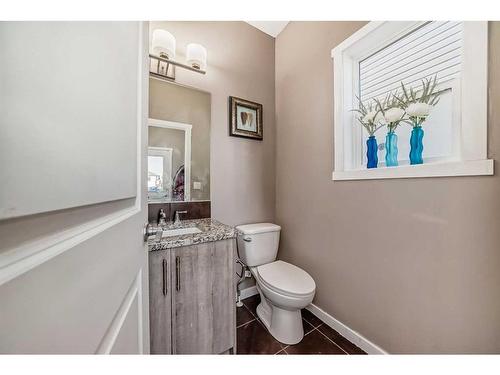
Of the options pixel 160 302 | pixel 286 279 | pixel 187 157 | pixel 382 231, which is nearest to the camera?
pixel 160 302

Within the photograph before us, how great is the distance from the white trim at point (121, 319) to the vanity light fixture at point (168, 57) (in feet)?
4.60

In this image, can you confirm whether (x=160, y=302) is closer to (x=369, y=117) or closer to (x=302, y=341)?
(x=302, y=341)

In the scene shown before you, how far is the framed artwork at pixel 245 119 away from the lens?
1701 millimetres

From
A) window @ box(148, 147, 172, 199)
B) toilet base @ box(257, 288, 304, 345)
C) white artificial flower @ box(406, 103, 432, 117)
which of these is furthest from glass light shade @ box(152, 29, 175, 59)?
toilet base @ box(257, 288, 304, 345)

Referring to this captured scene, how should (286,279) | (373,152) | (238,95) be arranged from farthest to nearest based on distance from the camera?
(238,95), (286,279), (373,152)

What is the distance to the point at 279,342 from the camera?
130 cm

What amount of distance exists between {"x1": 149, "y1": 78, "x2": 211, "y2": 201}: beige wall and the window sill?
1.09 meters

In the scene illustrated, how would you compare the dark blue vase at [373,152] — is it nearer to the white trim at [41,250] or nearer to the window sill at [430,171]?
the window sill at [430,171]

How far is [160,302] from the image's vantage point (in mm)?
926

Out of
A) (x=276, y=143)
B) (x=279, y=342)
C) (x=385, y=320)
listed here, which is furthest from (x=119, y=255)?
(x=276, y=143)

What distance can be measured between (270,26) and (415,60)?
1.34 m

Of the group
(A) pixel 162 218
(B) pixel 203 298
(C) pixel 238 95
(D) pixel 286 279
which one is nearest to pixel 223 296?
(B) pixel 203 298

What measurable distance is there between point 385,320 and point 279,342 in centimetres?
69

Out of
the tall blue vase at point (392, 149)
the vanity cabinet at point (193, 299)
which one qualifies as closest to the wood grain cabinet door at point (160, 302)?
the vanity cabinet at point (193, 299)
